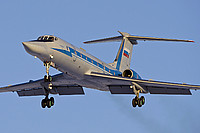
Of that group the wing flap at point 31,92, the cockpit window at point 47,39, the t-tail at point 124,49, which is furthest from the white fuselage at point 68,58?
the wing flap at point 31,92

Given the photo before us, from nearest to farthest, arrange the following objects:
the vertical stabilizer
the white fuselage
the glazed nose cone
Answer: the glazed nose cone < the white fuselage < the vertical stabilizer

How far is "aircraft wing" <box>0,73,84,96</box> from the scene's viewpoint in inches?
1411

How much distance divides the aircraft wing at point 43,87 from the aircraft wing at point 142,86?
Answer: 290 centimetres

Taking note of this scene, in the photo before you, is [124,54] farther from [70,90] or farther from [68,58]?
[68,58]

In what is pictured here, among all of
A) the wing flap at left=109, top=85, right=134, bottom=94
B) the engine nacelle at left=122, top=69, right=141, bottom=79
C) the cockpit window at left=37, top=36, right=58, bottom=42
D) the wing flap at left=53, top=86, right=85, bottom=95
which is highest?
the cockpit window at left=37, top=36, right=58, bottom=42

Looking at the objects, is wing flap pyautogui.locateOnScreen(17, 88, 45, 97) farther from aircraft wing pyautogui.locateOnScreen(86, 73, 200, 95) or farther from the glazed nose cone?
the glazed nose cone

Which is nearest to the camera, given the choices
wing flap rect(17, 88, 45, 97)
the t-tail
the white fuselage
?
the white fuselage

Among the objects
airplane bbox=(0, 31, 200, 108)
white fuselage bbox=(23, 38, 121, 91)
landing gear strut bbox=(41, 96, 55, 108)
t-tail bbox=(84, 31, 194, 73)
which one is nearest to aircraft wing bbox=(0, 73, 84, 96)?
airplane bbox=(0, 31, 200, 108)

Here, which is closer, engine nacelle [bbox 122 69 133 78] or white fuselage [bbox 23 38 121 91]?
white fuselage [bbox 23 38 121 91]

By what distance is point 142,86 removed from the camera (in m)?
35.9

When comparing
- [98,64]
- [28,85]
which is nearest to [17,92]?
[28,85]

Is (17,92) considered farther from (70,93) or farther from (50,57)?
(50,57)

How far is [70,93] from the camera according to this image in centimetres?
3884

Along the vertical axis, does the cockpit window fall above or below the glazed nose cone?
above
